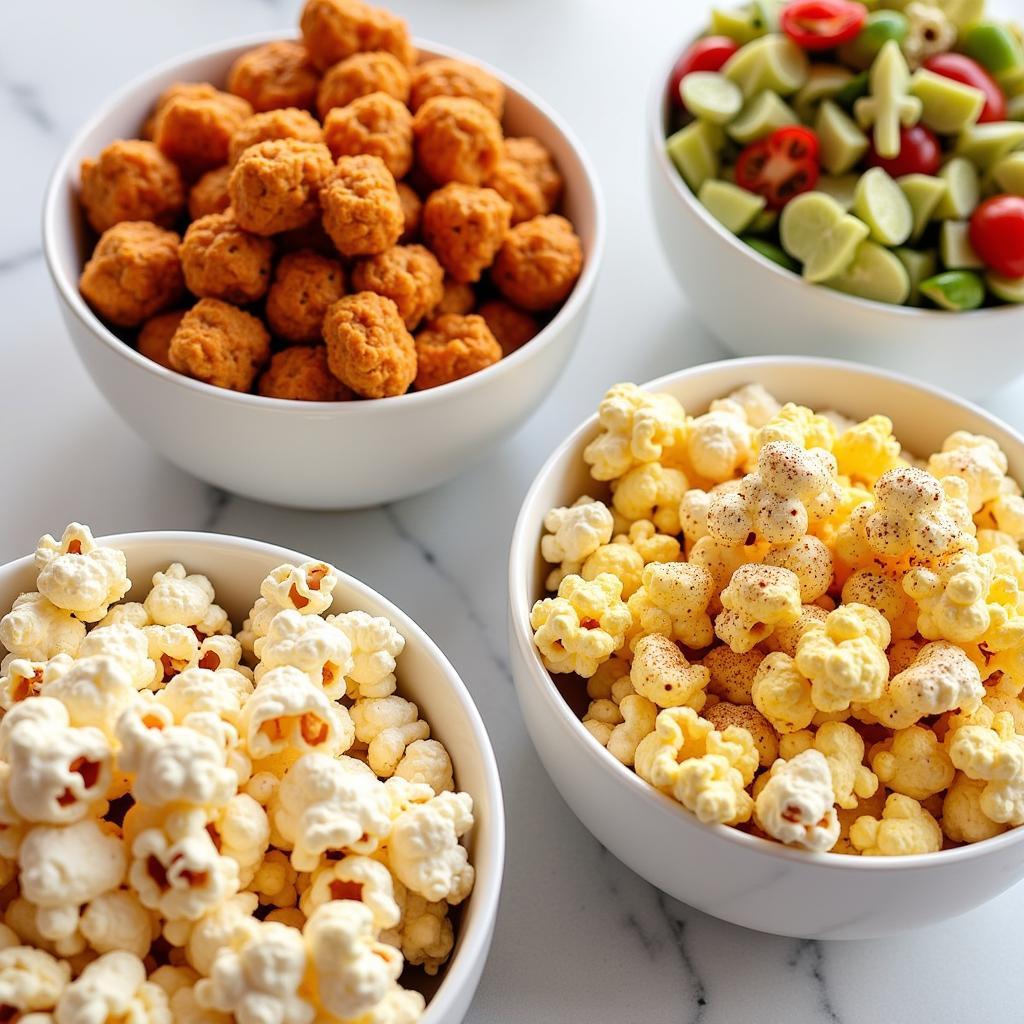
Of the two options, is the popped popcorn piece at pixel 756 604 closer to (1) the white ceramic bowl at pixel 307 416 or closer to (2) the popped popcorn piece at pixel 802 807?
(2) the popped popcorn piece at pixel 802 807

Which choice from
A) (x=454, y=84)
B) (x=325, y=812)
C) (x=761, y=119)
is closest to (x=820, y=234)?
(x=761, y=119)

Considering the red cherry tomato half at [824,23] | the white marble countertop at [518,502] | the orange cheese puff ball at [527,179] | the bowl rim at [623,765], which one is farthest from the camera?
the red cherry tomato half at [824,23]

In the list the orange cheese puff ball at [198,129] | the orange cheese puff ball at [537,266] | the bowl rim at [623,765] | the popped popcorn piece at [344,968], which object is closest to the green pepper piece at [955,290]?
the bowl rim at [623,765]

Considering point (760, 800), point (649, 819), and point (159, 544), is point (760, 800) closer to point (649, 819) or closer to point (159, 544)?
point (649, 819)

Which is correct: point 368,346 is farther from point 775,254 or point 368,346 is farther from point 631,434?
point 775,254

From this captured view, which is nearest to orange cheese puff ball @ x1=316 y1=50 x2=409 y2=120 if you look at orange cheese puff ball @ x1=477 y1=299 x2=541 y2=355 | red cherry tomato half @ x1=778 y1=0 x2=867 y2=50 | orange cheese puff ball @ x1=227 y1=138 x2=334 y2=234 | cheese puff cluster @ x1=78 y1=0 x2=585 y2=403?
cheese puff cluster @ x1=78 y1=0 x2=585 y2=403

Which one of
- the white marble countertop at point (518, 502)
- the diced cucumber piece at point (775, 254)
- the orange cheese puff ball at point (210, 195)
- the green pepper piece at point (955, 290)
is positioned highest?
the orange cheese puff ball at point (210, 195)

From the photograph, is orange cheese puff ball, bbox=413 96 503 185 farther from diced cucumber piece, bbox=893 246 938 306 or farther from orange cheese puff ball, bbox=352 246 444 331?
diced cucumber piece, bbox=893 246 938 306
